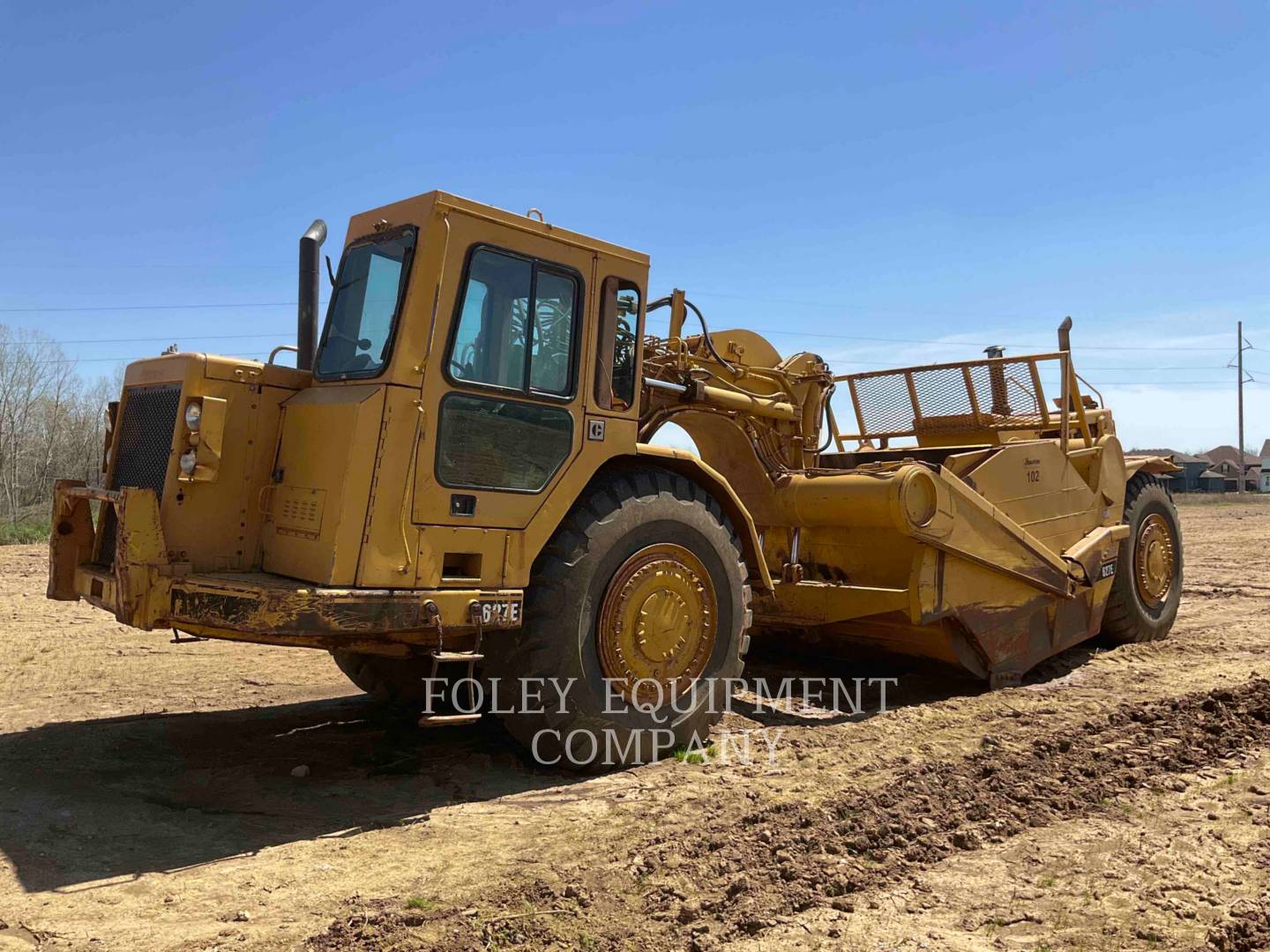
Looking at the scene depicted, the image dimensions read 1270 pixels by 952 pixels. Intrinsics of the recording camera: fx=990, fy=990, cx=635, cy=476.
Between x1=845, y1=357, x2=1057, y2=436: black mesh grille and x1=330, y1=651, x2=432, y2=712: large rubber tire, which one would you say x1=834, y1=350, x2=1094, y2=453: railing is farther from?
x1=330, y1=651, x2=432, y2=712: large rubber tire

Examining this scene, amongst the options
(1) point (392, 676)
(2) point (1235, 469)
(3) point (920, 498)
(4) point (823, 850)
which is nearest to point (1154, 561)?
(3) point (920, 498)

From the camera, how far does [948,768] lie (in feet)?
16.7

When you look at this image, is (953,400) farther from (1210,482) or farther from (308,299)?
(1210,482)

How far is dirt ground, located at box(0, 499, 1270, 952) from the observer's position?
3357 millimetres

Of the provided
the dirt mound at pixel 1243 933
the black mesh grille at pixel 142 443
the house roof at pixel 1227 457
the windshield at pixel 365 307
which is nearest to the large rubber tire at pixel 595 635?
the windshield at pixel 365 307

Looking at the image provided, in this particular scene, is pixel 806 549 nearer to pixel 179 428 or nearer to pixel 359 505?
pixel 359 505

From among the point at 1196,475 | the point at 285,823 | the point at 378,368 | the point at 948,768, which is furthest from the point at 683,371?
the point at 1196,475

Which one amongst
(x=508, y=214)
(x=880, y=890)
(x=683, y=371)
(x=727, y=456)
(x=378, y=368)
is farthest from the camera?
(x=727, y=456)

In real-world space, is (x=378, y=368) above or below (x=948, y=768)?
above

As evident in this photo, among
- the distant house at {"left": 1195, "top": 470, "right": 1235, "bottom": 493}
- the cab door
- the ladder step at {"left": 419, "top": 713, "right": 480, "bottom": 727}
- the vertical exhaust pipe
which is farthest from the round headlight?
the distant house at {"left": 1195, "top": 470, "right": 1235, "bottom": 493}

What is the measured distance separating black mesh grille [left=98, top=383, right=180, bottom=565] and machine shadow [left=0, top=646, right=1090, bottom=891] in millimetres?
1153

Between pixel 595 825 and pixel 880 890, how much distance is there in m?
1.26

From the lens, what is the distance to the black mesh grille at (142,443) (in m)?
4.80

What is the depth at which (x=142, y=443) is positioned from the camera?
5.04 m
